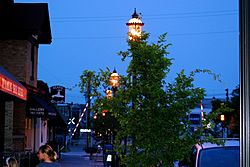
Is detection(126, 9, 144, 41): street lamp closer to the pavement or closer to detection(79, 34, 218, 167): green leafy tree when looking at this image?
detection(79, 34, 218, 167): green leafy tree

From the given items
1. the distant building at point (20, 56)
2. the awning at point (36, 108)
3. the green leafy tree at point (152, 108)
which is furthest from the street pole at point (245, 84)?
the awning at point (36, 108)

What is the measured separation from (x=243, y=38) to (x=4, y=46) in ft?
72.6

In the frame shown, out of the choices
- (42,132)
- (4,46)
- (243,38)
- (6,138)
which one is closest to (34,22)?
(4,46)

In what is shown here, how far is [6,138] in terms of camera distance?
Result: 21.9m

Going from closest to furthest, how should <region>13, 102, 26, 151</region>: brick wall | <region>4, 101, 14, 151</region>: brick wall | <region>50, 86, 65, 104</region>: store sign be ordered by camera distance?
<region>4, 101, 14, 151</region>: brick wall → <region>13, 102, 26, 151</region>: brick wall → <region>50, 86, 65, 104</region>: store sign

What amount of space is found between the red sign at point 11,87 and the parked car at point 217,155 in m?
5.30

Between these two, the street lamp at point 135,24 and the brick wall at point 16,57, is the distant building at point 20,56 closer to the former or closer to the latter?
the brick wall at point 16,57

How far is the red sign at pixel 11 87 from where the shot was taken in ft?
42.7

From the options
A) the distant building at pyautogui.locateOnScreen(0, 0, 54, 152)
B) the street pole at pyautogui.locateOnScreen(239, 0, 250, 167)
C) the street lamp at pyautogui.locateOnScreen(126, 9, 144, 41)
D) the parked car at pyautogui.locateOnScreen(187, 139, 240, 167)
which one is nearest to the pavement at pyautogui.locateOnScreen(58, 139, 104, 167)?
the distant building at pyautogui.locateOnScreen(0, 0, 54, 152)

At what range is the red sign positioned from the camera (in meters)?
13.0

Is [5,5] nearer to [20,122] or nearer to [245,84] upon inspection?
[20,122]

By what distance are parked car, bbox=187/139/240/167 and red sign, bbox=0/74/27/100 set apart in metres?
5.30

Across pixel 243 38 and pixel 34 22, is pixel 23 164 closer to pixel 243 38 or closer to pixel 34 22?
pixel 34 22

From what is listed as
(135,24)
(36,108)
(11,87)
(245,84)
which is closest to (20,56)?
(36,108)
